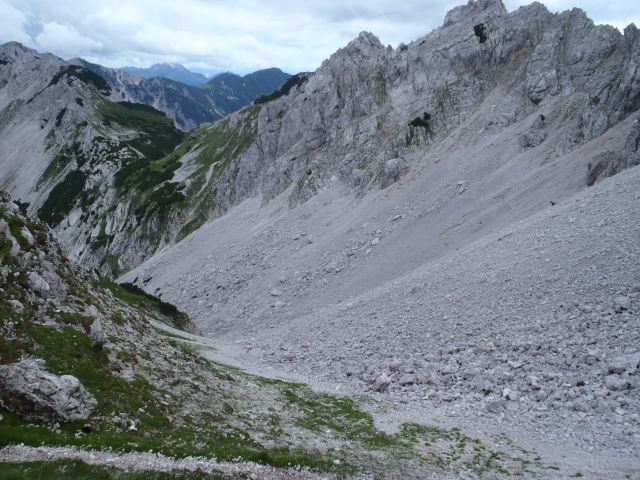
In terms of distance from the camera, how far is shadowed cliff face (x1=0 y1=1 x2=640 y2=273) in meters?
59.6

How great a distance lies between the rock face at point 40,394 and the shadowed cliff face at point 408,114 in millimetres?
46998

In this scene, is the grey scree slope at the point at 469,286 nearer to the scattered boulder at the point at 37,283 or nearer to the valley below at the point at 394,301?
the valley below at the point at 394,301

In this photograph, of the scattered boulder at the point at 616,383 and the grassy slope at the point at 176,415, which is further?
the scattered boulder at the point at 616,383

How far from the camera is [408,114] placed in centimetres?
8000

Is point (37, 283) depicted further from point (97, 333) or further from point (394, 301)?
point (394, 301)

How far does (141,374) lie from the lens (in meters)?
21.1

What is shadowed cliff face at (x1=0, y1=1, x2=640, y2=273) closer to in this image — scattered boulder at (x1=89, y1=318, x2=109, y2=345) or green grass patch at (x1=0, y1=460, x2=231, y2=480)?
scattered boulder at (x1=89, y1=318, x2=109, y2=345)

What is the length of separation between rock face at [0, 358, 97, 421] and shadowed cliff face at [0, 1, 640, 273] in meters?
47.0

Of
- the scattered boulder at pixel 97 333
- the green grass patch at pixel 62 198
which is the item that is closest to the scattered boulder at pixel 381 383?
the scattered boulder at pixel 97 333

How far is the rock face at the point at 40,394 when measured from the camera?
1599 cm

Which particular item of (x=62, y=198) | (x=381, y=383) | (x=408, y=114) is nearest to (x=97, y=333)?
(x=381, y=383)

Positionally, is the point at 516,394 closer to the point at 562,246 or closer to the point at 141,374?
the point at 562,246

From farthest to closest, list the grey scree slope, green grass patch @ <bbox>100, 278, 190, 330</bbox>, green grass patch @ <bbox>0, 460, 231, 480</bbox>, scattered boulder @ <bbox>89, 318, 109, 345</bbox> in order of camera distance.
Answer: green grass patch @ <bbox>100, 278, 190, 330</bbox>
the grey scree slope
scattered boulder @ <bbox>89, 318, 109, 345</bbox>
green grass patch @ <bbox>0, 460, 231, 480</bbox>

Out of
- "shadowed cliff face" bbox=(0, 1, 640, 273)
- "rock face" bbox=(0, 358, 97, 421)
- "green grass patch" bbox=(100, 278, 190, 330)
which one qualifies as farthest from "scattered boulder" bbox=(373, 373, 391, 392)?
"green grass patch" bbox=(100, 278, 190, 330)
